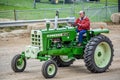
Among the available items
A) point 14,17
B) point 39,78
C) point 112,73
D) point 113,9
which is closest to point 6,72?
point 39,78

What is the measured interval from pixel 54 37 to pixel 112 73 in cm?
197

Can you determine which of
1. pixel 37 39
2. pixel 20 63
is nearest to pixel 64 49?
pixel 37 39

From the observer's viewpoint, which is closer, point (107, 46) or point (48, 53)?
point (48, 53)

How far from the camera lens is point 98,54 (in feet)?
44.2

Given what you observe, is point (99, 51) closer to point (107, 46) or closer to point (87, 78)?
point (107, 46)

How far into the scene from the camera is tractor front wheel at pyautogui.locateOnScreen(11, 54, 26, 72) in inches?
507

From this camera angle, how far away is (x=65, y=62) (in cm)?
1422

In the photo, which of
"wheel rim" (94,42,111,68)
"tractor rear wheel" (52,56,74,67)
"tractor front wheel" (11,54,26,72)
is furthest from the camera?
"tractor rear wheel" (52,56,74,67)

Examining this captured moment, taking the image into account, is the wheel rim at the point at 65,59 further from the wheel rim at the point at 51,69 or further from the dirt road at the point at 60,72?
the wheel rim at the point at 51,69

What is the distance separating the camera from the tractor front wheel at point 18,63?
1288 cm

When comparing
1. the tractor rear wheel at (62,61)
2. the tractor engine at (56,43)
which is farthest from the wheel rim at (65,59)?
the tractor engine at (56,43)

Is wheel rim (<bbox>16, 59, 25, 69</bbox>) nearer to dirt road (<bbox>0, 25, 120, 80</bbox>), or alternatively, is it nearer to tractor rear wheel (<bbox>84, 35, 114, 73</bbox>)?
dirt road (<bbox>0, 25, 120, 80</bbox>)

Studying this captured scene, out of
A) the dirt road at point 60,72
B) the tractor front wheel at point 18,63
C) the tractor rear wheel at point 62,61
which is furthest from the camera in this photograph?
the tractor rear wheel at point 62,61

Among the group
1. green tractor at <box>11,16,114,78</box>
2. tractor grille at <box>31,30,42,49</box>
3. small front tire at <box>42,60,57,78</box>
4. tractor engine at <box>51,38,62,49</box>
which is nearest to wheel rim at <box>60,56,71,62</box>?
green tractor at <box>11,16,114,78</box>
